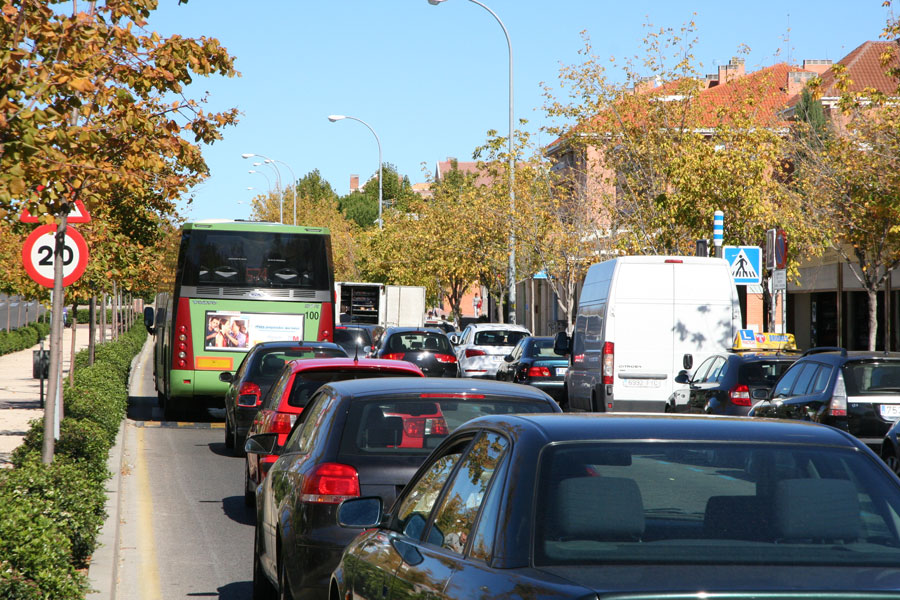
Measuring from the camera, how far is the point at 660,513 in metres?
3.74

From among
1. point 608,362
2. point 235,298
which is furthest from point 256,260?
point 608,362

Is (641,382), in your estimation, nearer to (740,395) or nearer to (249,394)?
(740,395)

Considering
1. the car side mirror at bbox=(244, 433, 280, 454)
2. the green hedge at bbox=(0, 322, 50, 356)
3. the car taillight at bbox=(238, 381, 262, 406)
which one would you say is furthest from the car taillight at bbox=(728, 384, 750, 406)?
the green hedge at bbox=(0, 322, 50, 356)

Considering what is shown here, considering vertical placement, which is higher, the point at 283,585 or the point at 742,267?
the point at 742,267

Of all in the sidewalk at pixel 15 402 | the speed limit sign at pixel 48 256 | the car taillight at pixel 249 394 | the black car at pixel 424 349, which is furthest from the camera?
the black car at pixel 424 349

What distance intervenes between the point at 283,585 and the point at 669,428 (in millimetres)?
3607

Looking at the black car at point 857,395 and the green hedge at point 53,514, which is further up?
the black car at point 857,395

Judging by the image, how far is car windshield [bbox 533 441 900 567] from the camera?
3490mm

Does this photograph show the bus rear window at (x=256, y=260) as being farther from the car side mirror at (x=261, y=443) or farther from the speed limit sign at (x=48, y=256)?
the car side mirror at (x=261, y=443)

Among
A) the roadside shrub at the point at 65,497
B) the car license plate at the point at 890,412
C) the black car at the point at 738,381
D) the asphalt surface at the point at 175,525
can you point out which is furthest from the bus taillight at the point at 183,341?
the roadside shrub at the point at 65,497

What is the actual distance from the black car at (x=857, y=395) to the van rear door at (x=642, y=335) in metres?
5.58

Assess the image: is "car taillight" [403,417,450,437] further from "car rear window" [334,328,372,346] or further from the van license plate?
"car rear window" [334,328,372,346]

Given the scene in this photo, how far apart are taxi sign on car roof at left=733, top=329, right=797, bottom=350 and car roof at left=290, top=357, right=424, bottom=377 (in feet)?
29.7

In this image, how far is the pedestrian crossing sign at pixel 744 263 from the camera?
23.4 metres
